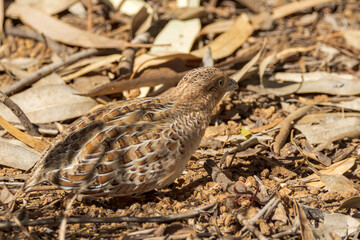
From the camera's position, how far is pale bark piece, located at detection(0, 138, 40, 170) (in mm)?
5441

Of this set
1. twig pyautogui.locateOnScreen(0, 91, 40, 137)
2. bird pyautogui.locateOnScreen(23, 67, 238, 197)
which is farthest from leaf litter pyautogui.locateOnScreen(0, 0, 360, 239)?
bird pyautogui.locateOnScreen(23, 67, 238, 197)

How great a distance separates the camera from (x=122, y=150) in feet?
14.7

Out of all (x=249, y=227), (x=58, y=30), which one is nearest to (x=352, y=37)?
(x=58, y=30)

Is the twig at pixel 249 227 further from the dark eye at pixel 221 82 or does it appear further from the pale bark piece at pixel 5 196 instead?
the pale bark piece at pixel 5 196

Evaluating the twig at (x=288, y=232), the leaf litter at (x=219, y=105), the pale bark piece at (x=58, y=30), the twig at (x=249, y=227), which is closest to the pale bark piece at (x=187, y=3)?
the leaf litter at (x=219, y=105)

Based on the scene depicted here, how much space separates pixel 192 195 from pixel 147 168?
0.75 meters

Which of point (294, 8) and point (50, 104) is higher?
point (294, 8)

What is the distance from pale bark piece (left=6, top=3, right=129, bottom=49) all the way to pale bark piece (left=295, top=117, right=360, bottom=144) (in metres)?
2.87

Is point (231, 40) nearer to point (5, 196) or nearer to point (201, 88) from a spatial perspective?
point (201, 88)

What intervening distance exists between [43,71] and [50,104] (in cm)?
77

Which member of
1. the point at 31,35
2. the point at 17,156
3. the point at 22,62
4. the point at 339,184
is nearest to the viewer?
the point at 339,184

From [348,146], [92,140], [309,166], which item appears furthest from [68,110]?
[348,146]

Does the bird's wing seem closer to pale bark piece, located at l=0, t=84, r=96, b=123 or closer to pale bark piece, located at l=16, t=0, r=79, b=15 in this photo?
pale bark piece, located at l=0, t=84, r=96, b=123

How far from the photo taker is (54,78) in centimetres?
686
